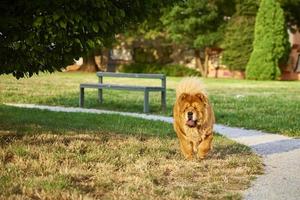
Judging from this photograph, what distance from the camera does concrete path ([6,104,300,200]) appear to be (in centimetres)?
610

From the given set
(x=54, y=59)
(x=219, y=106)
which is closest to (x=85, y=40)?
(x=54, y=59)

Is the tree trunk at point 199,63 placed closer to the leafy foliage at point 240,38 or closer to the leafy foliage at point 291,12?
the leafy foliage at point 240,38

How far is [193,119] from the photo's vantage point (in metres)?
7.45

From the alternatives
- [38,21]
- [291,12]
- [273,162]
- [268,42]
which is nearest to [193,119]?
[273,162]

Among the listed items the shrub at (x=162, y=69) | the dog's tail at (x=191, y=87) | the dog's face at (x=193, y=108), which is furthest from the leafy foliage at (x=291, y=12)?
the dog's face at (x=193, y=108)

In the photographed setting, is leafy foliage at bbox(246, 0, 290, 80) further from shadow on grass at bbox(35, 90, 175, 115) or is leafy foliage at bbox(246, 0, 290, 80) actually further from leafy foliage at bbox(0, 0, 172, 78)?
leafy foliage at bbox(0, 0, 172, 78)

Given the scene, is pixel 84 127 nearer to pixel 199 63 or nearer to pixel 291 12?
pixel 291 12

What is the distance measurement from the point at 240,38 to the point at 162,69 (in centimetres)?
768

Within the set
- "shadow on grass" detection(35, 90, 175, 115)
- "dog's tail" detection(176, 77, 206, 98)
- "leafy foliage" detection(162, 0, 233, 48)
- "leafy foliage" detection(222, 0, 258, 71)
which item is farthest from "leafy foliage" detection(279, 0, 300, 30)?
"dog's tail" detection(176, 77, 206, 98)

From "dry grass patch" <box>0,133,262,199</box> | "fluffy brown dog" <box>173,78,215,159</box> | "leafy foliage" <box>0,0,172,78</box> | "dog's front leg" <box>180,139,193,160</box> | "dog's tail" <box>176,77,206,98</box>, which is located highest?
"leafy foliage" <box>0,0,172,78</box>

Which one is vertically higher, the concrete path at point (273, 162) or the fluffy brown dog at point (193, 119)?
the fluffy brown dog at point (193, 119)

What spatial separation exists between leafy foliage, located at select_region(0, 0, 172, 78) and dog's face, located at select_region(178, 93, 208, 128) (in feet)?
4.56

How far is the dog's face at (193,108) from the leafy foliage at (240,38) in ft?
110

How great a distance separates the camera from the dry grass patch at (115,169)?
580 cm
